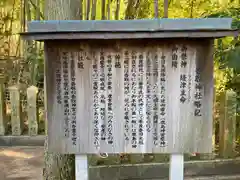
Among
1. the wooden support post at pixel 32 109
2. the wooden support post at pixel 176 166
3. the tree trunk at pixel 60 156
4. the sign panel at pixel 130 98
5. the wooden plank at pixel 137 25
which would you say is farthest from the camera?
the wooden support post at pixel 32 109

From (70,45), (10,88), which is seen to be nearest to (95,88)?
(70,45)

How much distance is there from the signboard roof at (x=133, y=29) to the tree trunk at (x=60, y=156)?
1.20m

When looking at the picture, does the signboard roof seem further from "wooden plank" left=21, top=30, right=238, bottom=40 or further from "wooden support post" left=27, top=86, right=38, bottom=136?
"wooden support post" left=27, top=86, right=38, bottom=136

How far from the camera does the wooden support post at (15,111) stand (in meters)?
5.86

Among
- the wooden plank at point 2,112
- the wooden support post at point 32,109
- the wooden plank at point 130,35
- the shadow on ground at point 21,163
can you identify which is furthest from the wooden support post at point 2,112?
the wooden plank at point 130,35

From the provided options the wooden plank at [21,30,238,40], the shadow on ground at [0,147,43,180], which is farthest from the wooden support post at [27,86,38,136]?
the wooden plank at [21,30,238,40]

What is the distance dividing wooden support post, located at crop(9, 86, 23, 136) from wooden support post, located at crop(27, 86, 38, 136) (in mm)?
169

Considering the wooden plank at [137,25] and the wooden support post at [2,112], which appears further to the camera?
the wooden support post at [2,112]

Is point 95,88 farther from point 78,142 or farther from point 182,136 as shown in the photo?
point 182,136

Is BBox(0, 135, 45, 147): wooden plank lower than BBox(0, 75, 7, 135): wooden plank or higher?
lower

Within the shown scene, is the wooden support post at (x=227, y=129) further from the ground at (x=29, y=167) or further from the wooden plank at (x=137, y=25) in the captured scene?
the wooden plank at (x=137, y=25)

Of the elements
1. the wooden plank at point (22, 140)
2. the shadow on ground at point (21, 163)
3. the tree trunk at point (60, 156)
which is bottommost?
the shadow on ground at point (21, 163)

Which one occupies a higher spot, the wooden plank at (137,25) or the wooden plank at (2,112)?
the wooden plank at (137,25)

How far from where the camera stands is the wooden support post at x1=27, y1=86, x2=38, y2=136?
585 centimetres
